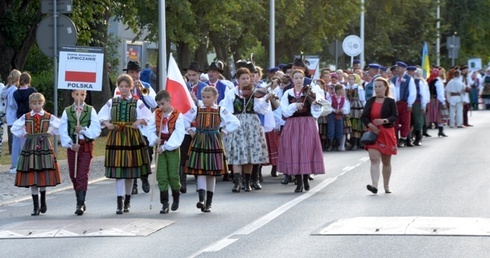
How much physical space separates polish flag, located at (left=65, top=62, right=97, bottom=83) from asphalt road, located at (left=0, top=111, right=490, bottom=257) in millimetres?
1661

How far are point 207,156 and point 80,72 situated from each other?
5414mm

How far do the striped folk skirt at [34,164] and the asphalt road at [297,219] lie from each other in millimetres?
410

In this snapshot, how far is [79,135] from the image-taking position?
1664 centimetres

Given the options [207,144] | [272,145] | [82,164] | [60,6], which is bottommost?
[82,164]

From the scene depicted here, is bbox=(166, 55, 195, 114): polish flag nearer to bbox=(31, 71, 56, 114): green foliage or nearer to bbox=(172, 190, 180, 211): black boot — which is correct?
bbox=(172, 190, 180, 211): black boot

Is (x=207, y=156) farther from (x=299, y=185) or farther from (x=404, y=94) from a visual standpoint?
(x=404, y=94)

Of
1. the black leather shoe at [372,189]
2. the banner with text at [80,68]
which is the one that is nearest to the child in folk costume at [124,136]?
the black leather shoe at [372,189]

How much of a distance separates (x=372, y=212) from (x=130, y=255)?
170 inches

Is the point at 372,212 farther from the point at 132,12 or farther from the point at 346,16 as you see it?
the point at 346,16

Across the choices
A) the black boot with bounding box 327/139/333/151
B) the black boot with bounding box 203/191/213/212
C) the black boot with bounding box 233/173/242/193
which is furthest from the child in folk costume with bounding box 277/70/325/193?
the black boot with bounding box 327/139/333/151

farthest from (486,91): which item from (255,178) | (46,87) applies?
(255,178)

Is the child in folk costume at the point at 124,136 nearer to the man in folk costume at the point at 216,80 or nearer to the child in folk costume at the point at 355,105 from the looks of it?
the man in folk costume at the point at 216,80

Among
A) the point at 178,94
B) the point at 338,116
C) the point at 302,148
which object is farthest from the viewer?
the point at 338,116

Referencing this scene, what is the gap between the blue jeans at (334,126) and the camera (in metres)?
30.1
